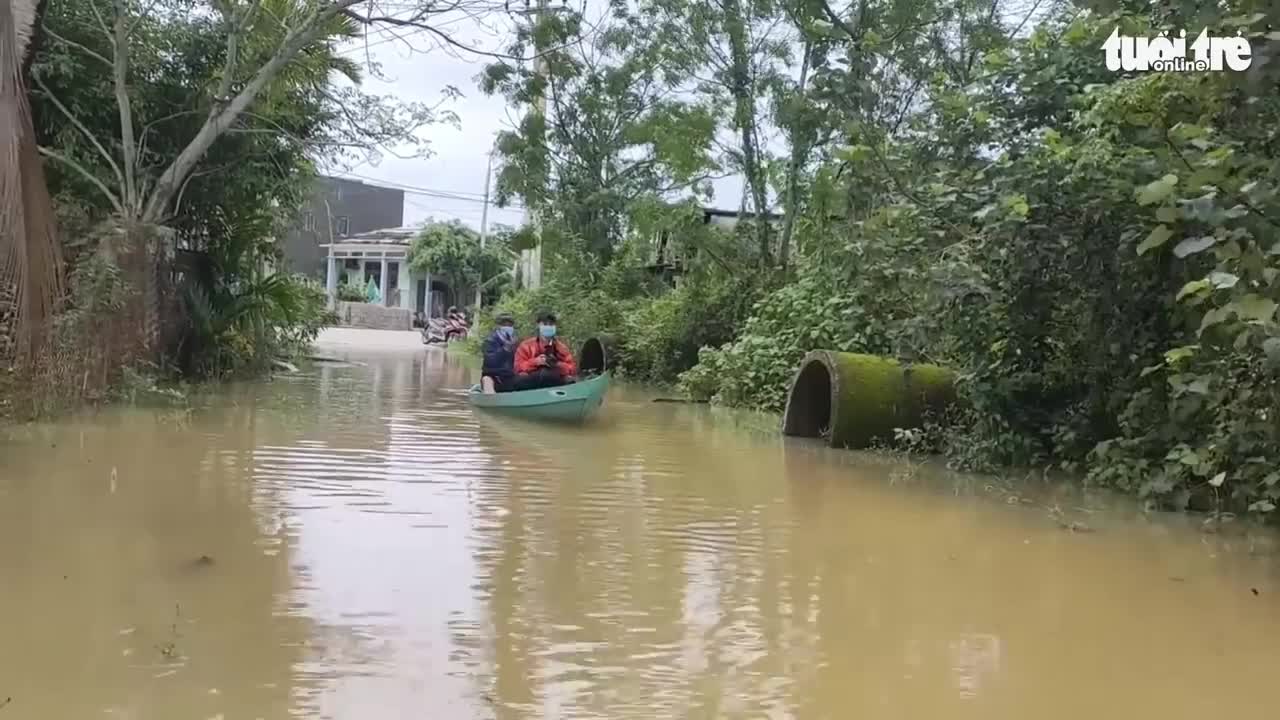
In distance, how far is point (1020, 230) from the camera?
29.0ft

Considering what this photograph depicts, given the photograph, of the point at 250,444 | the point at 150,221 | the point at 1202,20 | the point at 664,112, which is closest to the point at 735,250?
the point at 664,112

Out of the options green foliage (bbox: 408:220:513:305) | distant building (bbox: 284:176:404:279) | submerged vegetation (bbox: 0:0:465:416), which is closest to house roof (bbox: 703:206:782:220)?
submerged vegetation (bbox: 0:0:465:416)

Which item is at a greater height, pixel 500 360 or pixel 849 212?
pixel 849 212

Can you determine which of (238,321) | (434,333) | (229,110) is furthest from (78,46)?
(434,333)

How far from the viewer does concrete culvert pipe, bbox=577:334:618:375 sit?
73.8 feet

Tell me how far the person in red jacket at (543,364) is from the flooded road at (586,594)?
3.78m

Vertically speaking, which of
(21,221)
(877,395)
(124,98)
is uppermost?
(124,98)

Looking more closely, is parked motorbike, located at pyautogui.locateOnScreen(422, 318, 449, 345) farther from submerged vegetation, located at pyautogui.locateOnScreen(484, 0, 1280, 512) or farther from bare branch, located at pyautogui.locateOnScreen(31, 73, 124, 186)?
bare branch, located at pyautogui.locateOnScreen(31, 73, 124, 186)

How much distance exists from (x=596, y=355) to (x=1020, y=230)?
14999 mm

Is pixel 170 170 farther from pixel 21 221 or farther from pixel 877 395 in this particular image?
pixel 877 395

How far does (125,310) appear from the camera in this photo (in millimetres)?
11258

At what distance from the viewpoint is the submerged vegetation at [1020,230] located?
6.23 meters

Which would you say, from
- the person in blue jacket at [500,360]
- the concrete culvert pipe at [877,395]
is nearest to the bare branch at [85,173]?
the person in blue jacket at [500,360]

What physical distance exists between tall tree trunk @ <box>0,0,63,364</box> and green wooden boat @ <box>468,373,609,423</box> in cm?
550
